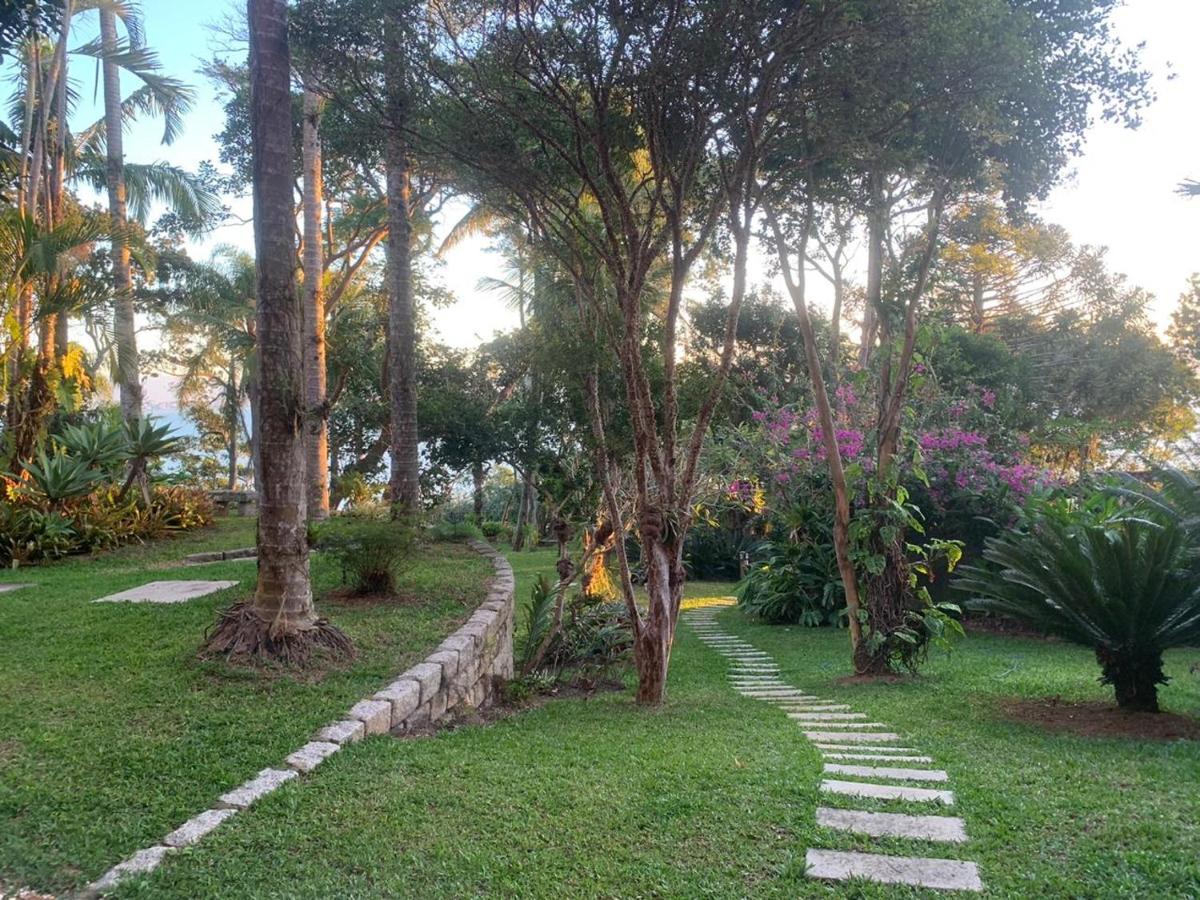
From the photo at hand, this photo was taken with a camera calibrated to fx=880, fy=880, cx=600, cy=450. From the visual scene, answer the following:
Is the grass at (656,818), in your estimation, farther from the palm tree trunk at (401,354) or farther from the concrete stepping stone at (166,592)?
the palm tree trunk at (401,354)

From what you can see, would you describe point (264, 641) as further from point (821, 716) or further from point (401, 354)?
point (401, 354)

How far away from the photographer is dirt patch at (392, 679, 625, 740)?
5.20m

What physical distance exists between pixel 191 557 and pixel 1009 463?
35.7 feet

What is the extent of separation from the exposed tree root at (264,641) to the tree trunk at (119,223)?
9.40 m

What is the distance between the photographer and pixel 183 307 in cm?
2155

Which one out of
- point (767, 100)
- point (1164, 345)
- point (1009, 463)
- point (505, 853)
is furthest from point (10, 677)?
point (1164, 345)

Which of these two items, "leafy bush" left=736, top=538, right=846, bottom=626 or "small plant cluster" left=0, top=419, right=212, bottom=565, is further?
"leafy bush" left=736, top=538, right=846, bottom=626

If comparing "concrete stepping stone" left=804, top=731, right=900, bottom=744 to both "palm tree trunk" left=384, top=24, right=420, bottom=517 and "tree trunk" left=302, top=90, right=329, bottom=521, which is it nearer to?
"palm tree trunk" left=384, top=24, right=420, bottom=517

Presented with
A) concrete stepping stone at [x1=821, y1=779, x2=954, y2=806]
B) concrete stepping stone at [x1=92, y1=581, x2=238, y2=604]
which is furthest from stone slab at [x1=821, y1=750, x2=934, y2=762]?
concrete stepping stone at [x1=92, y1=581, x2=238, y2=604]

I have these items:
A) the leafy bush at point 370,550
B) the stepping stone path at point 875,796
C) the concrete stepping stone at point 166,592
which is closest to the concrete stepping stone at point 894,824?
the stepping stone path at point 875,796

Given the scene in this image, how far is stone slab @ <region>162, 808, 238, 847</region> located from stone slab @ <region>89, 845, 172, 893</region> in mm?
55

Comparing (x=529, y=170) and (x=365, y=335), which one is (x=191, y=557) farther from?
(x=365, y=335)

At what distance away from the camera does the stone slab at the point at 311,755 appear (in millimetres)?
3902

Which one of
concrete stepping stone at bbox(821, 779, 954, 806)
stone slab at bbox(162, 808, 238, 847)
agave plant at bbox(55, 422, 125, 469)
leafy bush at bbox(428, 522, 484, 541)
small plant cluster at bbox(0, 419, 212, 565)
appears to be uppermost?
agave plant at bbox(55, 422, 125, 469)
